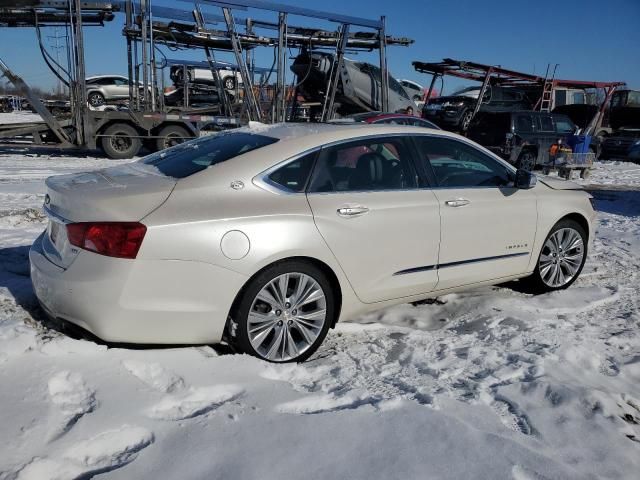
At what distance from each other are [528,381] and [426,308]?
4.60 ft

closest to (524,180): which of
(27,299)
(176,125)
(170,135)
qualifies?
(27,299)

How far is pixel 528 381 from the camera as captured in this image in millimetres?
3082

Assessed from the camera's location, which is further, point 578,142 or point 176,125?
point 176,125

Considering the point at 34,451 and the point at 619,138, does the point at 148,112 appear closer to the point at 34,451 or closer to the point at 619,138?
the point at 34,451

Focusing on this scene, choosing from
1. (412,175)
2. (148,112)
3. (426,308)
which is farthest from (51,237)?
(148,112)

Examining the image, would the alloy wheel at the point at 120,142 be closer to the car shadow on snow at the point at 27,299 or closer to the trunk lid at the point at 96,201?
the car shadow on snow at the point at 27,299

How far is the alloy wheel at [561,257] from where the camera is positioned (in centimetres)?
478

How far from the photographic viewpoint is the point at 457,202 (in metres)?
4.02

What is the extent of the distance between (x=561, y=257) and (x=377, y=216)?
2.17 m

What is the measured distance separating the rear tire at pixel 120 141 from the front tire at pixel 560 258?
37.8 ft

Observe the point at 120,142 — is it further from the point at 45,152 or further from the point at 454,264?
the point at 454,264

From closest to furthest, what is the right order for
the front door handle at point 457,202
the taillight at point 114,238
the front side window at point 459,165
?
the taillight at point 114,238, the front door handle at point 457,202, the front side window at point 459,165

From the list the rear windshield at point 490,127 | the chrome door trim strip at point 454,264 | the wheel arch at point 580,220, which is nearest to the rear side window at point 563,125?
the rear windshield at point 490,127

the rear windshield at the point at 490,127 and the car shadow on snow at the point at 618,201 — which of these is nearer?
the car shadow on snow at the point at 618,201
